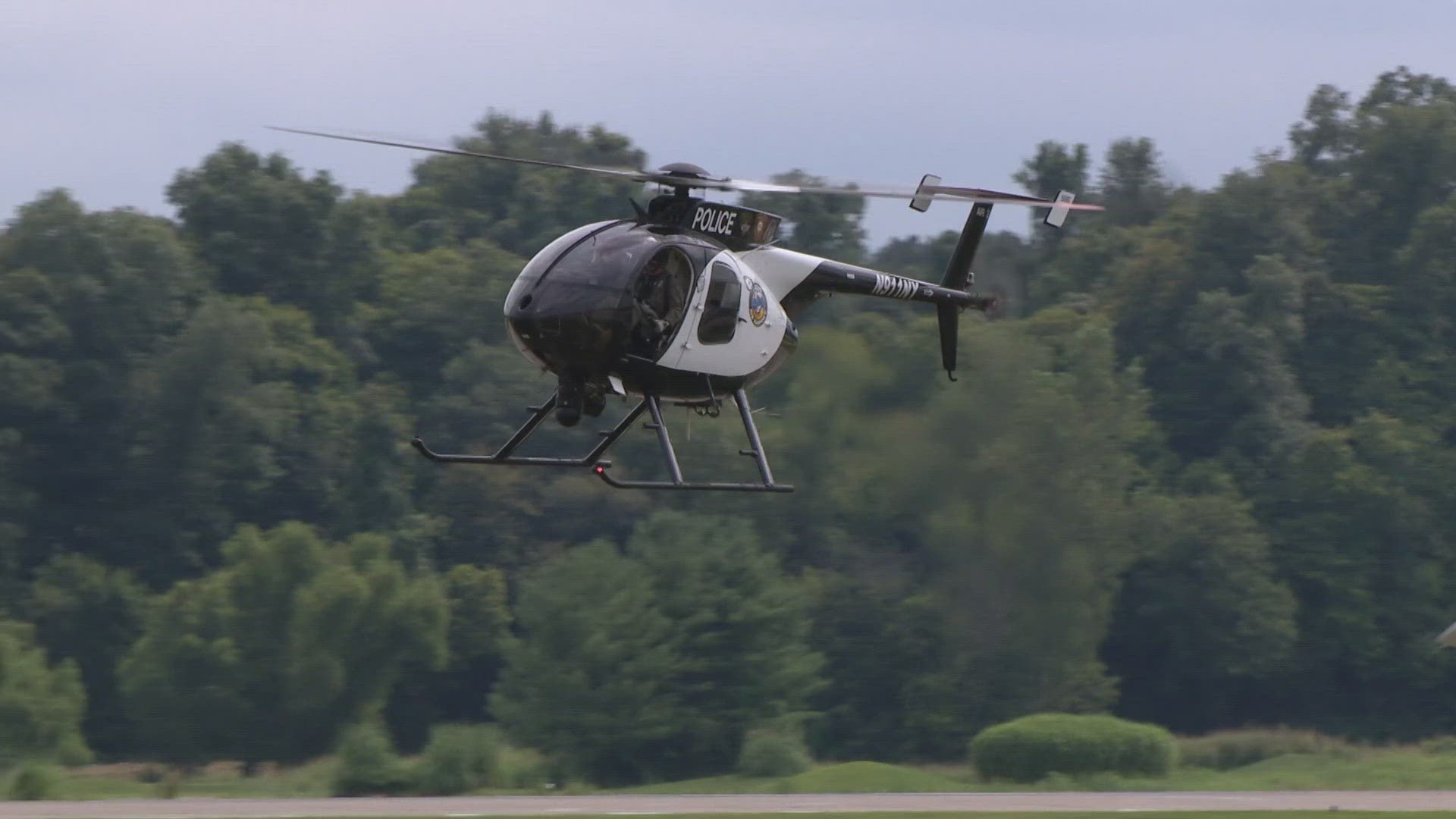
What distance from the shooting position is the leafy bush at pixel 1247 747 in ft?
136

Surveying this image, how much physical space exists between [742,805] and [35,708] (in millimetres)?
18027

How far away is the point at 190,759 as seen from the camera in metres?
41.1

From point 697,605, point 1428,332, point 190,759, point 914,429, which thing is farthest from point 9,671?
point 1428,332

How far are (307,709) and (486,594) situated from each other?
8.41 m

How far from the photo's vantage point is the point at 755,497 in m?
48.4

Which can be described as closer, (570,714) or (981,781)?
(981,781)

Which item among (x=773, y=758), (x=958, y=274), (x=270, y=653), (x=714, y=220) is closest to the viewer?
(x=714, y=220)

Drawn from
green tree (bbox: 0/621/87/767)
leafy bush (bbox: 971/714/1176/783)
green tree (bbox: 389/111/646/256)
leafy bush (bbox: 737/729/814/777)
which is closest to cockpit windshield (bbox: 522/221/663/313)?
leafy bush (bbox: 971/714/1176/783)

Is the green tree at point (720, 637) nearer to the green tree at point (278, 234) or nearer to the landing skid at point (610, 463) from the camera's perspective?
the green tree at point (278, 234)

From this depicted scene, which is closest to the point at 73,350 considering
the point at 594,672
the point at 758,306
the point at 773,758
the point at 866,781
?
the point at 594,672

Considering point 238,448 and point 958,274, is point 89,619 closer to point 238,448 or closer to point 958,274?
point 238,448

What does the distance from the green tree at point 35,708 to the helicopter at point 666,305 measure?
26104 mm

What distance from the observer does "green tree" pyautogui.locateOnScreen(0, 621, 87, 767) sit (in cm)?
3884

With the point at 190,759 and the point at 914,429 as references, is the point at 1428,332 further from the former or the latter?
the point at 190,759
